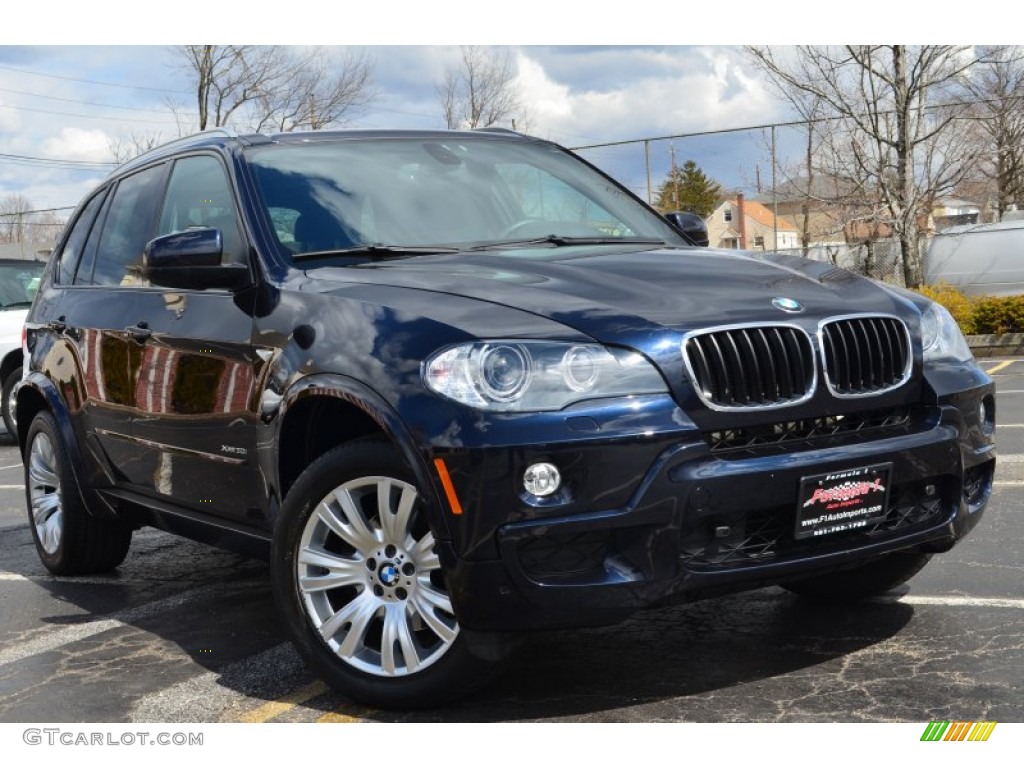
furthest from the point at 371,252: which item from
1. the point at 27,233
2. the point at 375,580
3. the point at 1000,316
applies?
the point at 27,233

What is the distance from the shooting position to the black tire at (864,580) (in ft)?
15.3

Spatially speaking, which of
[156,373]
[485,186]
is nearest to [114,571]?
[156,373]

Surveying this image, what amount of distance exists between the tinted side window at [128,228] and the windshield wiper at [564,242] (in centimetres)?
163

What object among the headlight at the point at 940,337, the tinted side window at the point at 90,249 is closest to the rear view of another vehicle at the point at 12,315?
the tinted side window at the point at 90,249

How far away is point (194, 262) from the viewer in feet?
14.4

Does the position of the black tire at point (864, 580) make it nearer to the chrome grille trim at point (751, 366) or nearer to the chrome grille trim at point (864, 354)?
the chrome grille trim at point (864, 354)

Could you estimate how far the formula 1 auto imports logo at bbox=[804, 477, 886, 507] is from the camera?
11.9 ft

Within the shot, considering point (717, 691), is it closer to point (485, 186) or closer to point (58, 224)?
point (485, 186)

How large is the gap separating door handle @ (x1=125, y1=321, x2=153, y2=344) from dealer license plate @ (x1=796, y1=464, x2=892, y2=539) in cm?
→ 263

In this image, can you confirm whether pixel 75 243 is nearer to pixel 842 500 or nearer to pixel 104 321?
pixel 104 321

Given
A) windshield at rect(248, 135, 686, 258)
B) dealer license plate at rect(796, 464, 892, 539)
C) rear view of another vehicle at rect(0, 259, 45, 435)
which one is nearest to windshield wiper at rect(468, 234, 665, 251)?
windshield at rect(248, 135, 686, 258)

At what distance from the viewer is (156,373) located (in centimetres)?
495

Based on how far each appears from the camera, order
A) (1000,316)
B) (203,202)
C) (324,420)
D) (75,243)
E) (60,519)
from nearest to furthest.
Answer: (324,420)
(203,202)
(60,519)
(75,243)
(1000,316)
